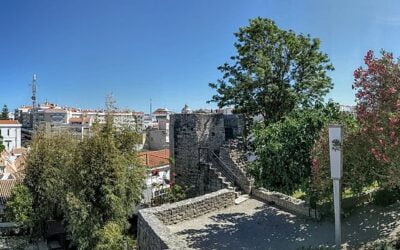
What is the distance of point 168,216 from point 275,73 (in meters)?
9.25

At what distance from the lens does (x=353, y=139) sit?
24.7 feet

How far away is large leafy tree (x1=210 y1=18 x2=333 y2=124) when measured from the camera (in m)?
16.3

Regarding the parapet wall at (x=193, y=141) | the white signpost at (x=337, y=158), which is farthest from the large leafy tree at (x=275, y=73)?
the white signpost at (x=337, y=158)

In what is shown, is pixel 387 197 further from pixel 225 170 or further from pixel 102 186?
pixel 102 186

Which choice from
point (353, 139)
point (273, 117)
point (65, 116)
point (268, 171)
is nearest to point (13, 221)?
point (268, 171)

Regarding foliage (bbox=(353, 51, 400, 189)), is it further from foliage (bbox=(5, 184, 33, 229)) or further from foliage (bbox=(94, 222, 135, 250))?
foliage (bbox=(5, 184, 33, 229))

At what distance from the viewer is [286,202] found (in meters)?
11.5

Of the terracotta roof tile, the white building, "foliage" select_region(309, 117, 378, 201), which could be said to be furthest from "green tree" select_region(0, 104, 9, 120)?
"foliage" select_region(309, 117, 378, 201)

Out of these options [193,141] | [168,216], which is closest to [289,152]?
[168,216]

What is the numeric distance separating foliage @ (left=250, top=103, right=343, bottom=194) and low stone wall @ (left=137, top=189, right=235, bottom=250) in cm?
153

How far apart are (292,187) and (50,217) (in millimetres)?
9921

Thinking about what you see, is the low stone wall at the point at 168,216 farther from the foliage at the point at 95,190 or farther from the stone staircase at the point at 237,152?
the stone staircase at the point at 237,152

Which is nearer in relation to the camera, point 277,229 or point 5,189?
point 277,229

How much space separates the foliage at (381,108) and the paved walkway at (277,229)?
199cm
